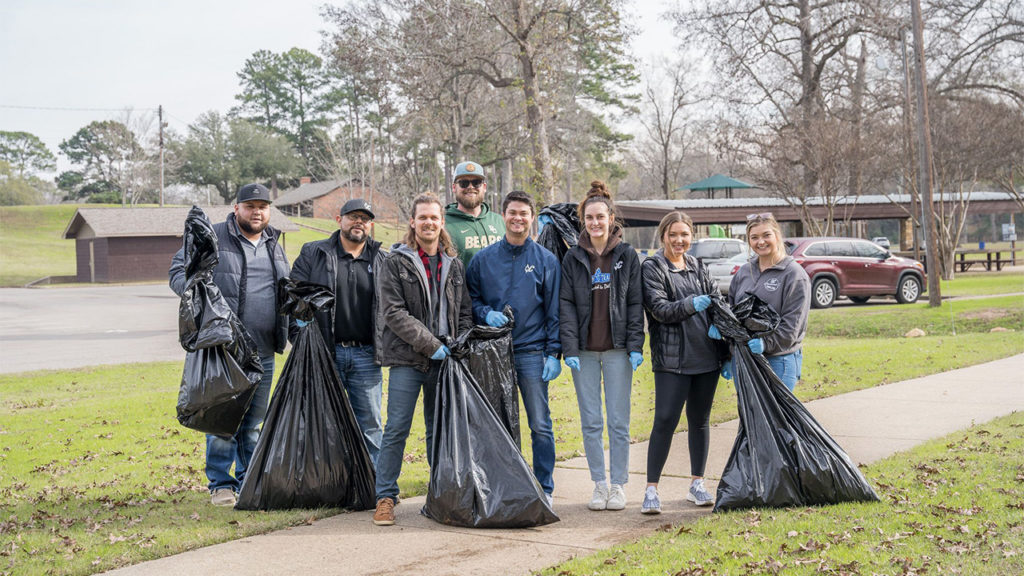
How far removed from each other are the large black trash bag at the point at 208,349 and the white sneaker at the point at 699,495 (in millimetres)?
2650

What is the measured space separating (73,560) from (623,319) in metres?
3.10

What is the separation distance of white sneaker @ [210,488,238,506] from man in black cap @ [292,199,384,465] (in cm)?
89

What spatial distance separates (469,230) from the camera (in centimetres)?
569

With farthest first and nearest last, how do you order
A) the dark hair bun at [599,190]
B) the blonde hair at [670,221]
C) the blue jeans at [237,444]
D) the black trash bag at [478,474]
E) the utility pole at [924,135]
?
the utility pole at [924,135]
the blue jeans at [237,444]
the dark hair bun at [599,190]
the blonde hair at [670,221]
the black trash bag at [478,474]

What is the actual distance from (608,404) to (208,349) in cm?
232

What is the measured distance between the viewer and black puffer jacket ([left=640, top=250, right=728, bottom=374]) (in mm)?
5121

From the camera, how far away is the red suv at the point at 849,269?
20.4 m

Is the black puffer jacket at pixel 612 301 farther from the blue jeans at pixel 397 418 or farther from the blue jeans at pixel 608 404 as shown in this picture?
the blue jeans at pixel 397 418

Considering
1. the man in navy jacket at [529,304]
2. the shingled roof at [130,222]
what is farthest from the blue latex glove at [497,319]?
the shingled roof at [130,222]

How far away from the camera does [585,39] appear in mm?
19969

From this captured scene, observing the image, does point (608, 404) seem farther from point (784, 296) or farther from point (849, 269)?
point (849, 269)

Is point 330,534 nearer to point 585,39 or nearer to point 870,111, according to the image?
point 585,39

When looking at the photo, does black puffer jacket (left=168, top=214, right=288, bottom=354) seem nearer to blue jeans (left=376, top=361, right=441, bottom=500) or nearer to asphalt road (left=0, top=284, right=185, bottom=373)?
blue jeans (left=376, top=361, right=441, bottom=500)

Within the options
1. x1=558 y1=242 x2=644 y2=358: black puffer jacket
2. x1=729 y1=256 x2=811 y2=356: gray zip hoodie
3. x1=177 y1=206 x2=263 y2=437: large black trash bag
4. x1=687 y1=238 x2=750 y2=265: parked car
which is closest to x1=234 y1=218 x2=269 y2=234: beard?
x1=177 y1=206 x2=263 y2=437: large black trash bag
